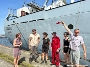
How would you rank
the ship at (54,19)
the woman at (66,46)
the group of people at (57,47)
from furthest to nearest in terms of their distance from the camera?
1. the ship at (54,19)
2. the woman at (66,46)
3. the group of people at (57,47)

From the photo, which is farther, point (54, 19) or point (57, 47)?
point (54, 19)

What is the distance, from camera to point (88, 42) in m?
9.61

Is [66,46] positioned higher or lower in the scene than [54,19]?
lower

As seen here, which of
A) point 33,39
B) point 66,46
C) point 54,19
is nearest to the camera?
point 66,46

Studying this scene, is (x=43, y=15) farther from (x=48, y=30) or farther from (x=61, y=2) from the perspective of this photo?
(x=61, y=2)

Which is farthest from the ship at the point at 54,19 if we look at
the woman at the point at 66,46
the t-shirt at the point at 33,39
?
the t-shirt at the point at 33,39

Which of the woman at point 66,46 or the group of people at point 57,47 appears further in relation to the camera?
the woman at point 66,46

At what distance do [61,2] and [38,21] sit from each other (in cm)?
243

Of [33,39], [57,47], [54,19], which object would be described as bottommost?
[57,47]

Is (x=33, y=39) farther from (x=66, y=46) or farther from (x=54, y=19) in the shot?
(x=54, y=19)

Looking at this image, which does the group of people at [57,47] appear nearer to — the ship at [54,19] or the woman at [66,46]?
the woman at [66,46]

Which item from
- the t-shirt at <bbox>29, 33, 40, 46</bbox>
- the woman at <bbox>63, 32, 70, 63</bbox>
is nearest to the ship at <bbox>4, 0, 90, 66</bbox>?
the woman at <bbox>63, 32, 70, 63</bbox>

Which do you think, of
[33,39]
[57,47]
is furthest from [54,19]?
[57,47]

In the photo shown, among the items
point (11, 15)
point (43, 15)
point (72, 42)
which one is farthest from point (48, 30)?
point (11, 15)
